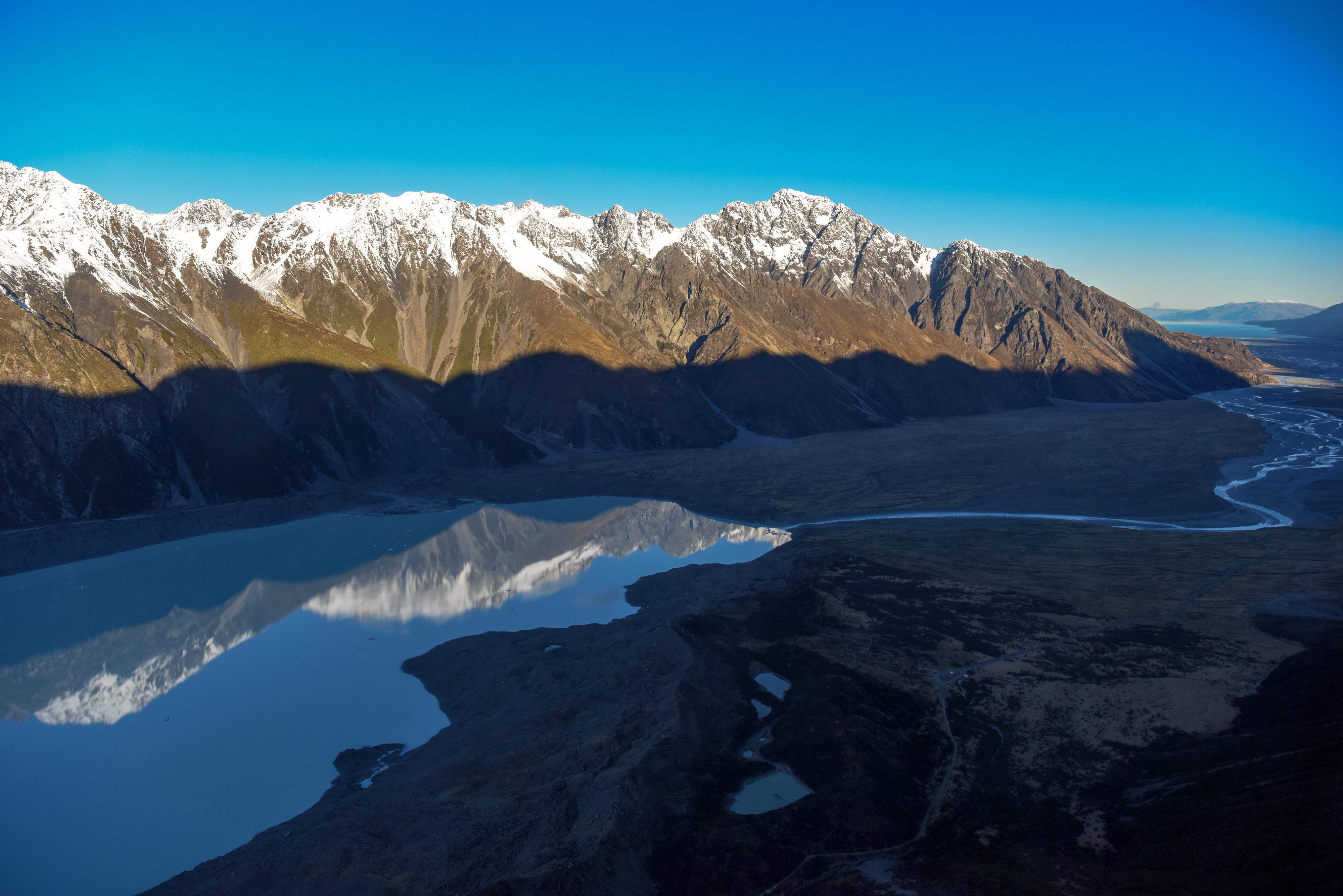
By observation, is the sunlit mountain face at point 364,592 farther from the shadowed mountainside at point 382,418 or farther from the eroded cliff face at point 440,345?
the eroded cliff face at point 440,345

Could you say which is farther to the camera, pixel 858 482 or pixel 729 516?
pixel 858 482

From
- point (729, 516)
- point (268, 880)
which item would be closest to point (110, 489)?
point (729, 516)

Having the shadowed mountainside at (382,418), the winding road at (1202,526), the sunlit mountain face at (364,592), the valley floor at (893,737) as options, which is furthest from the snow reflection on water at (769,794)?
the shadowed mountainside at (382,418)

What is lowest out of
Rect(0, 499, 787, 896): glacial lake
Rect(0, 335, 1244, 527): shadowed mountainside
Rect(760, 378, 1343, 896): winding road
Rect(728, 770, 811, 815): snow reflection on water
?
Rect(760, 378, 1343, 896): winding road

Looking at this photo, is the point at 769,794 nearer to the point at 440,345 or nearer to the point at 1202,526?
the point at 1202,526

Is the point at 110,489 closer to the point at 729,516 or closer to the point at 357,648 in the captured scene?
the point at 357,648

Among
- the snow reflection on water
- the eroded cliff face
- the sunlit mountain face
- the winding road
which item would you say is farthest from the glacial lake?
the eroded cliff face

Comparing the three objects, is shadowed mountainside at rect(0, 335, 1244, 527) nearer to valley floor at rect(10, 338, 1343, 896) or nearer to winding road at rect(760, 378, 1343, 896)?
valley floor at rect(10, 338, 1343, 896)
